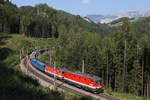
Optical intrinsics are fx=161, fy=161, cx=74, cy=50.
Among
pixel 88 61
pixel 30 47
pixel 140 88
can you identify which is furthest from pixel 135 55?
pixel 30 47

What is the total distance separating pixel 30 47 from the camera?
98.8 m

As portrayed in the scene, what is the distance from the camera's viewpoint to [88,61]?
5166cm

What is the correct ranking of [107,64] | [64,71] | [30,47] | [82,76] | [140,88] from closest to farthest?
[82,76]
[64,71]
[140,88]
[107,64]
[30,47]

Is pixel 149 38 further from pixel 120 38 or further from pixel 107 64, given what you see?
pixel 107 64

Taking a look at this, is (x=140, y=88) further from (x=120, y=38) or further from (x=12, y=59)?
(x=12, y=59)

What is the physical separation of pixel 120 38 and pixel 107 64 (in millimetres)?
9238

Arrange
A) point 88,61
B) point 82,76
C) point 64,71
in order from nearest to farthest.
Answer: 1. point 82,76
2. point 64,71
3. point 88,61

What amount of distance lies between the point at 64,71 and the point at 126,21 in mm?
25576

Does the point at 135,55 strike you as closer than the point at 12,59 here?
Yes

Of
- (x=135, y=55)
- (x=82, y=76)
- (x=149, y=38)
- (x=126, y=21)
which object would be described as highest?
(x=126, y=21)

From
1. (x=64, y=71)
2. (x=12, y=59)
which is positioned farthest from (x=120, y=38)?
(x=12, y=59)

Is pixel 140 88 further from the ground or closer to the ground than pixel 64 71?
closer to the ground

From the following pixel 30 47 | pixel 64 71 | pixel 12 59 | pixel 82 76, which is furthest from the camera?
pixel 30 47

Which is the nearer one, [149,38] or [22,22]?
[149,38]
